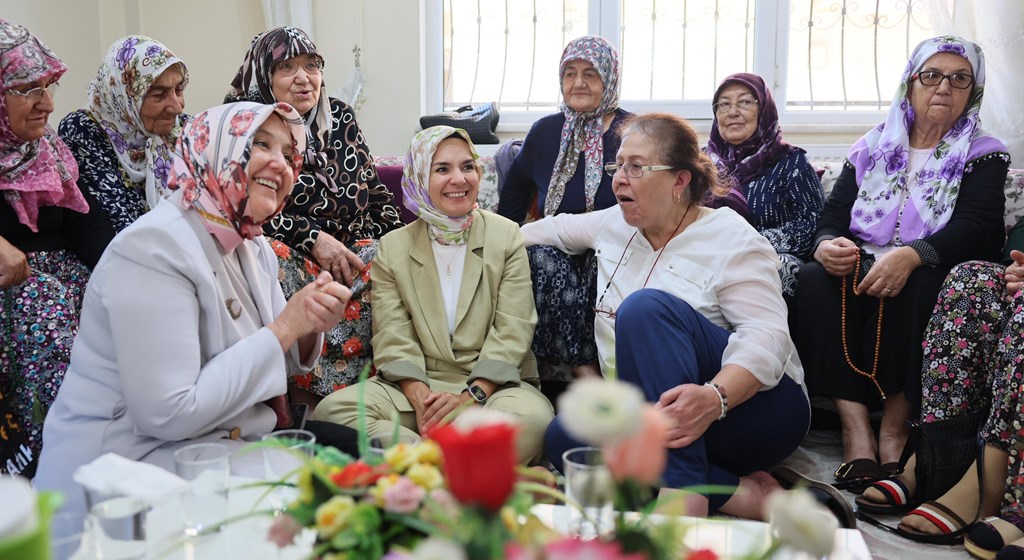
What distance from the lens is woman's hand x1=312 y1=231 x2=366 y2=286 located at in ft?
8.38

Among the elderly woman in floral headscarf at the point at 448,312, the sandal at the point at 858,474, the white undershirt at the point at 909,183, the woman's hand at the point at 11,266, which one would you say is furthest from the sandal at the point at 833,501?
the woman's hand at the point at 11,266

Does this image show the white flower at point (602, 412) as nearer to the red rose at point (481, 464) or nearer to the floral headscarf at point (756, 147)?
the red rose at point (481, 464)

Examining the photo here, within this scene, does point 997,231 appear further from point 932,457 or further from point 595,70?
point 595,70

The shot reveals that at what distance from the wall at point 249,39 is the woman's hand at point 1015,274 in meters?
1.97

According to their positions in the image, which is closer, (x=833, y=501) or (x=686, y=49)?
(x=833, y=501)

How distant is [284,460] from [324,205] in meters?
1.71

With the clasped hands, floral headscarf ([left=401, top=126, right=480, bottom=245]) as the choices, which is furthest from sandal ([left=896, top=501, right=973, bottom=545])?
floral headscarf ([left=401, top=126, right=480, bottom=245])

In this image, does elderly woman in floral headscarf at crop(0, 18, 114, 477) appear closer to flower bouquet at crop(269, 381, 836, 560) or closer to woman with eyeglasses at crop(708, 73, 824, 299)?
flower bouquet at crop(269, 381, 836, 560)

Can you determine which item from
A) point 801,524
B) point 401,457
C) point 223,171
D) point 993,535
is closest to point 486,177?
point 223,171

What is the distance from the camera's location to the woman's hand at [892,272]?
98.4 inches

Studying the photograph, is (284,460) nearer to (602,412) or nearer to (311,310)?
(311,310)

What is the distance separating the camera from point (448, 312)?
2.40 metres

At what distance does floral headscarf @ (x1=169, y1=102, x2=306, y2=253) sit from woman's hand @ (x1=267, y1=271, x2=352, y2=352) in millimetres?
172

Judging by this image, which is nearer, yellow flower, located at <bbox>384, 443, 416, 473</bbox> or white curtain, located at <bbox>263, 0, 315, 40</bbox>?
yellow flower, located at <bbox>384, 443, 416, 473</bbox>
